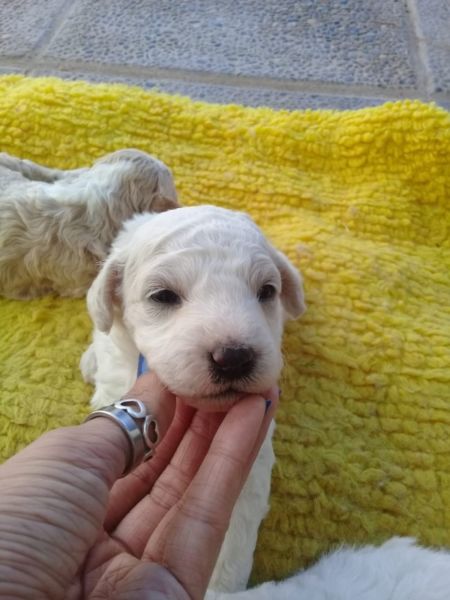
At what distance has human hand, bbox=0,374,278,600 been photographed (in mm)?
891

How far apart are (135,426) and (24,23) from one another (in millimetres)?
3700

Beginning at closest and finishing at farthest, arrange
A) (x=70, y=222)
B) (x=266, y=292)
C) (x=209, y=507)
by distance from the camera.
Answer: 1. (x=209, y=507)
2. (x=266, y=292)
3. (x=70, y=222)

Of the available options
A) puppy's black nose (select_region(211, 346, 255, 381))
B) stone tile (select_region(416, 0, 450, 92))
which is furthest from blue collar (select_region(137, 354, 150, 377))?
stone tile (select_region(416, 0, 450, 92))

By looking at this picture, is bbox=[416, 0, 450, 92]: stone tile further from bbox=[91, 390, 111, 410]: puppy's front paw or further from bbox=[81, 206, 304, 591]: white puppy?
bbox=[91, 390, 111, 410]: puppy's front paw

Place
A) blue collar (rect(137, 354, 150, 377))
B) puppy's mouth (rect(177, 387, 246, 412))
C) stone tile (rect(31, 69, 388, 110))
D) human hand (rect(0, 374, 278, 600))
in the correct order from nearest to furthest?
human hand (rect(0, 374, 278, 600))
puppy's mouth (rect(177, 387, 246, 412))
blue collar (rect(137, 354, 150, 377))
stone tile (rect(31, 69, 388, 110))

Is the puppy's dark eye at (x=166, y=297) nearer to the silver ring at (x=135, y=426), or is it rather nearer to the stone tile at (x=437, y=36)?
the silver ring at (x=135, y=426)

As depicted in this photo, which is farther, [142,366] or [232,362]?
[142,366]

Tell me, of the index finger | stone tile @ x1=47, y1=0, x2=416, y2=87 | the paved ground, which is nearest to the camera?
the index finger

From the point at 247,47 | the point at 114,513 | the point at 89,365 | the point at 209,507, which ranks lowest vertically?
the point at 89,365

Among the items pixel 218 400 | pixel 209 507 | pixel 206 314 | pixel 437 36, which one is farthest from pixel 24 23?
pixel 209 507

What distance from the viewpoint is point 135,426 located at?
3.84ft

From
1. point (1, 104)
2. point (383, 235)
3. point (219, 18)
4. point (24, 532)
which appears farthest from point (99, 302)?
point (219, 18)

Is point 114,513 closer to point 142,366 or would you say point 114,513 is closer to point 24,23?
point 142,366

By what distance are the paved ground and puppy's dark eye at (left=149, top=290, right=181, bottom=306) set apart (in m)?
2.23
